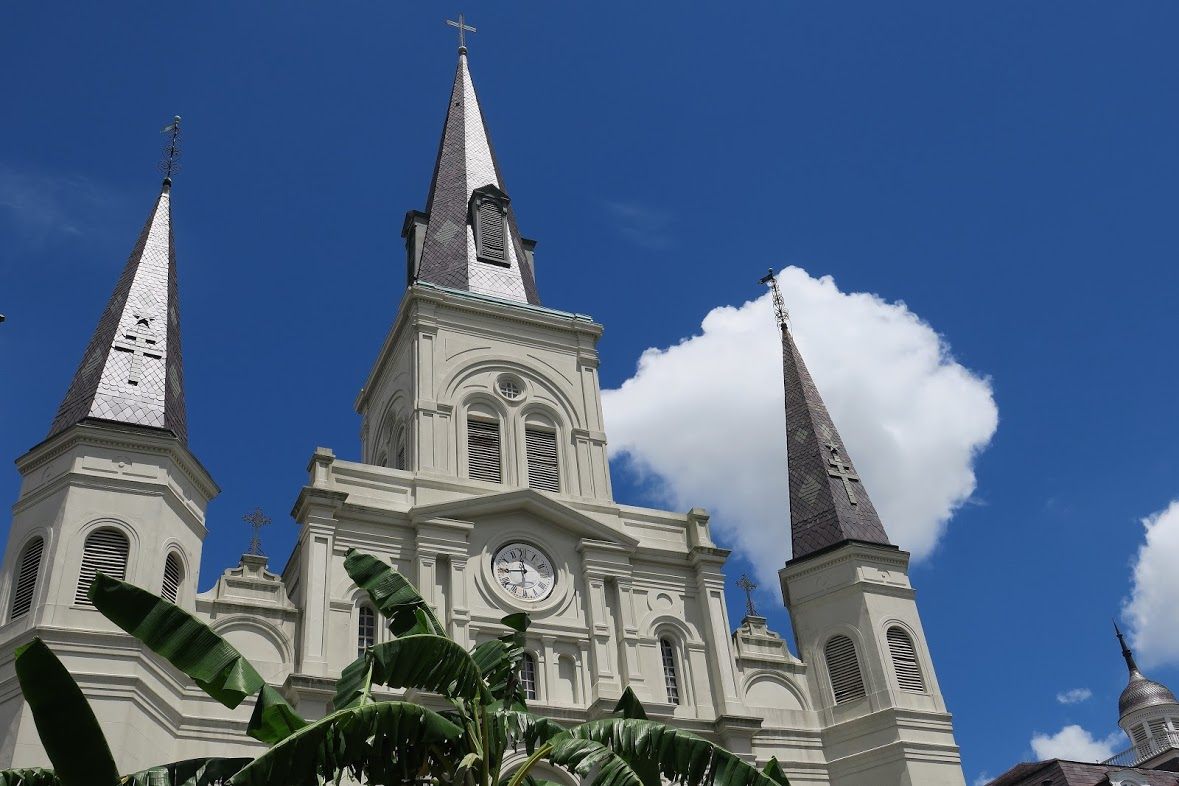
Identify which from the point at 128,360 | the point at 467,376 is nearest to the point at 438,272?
the point at 467,376

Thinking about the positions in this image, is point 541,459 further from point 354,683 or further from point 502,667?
point 354,683

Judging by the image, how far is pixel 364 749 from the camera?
15297 mm

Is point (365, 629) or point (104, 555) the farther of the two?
point (365, 629)

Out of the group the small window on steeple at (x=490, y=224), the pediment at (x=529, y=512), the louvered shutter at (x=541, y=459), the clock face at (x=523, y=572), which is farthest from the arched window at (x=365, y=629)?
the small window on steeple at (x=490, y=224)

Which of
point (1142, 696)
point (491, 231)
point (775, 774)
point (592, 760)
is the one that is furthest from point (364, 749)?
point (1142, 696)

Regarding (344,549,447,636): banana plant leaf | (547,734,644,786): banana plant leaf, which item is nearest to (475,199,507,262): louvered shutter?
(344,549,447,636): banana plant leaf

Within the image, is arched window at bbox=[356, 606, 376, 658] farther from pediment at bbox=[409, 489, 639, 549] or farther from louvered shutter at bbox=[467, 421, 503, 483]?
louvered shutter at bbox=[467, 421, 503, 483]

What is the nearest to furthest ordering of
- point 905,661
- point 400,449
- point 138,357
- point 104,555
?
point 104,555 < point 138,357 < point 905,661 < point 400,449

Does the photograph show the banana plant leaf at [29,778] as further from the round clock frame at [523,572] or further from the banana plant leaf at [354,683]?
the round clock frame at [523,572]

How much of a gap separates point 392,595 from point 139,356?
13.6 meters

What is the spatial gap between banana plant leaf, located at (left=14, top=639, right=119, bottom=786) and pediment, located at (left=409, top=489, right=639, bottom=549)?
14381 mm

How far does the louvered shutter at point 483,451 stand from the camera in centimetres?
3152

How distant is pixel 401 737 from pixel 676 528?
57.8 ft

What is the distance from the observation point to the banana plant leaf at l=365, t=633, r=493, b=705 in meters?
15.3
